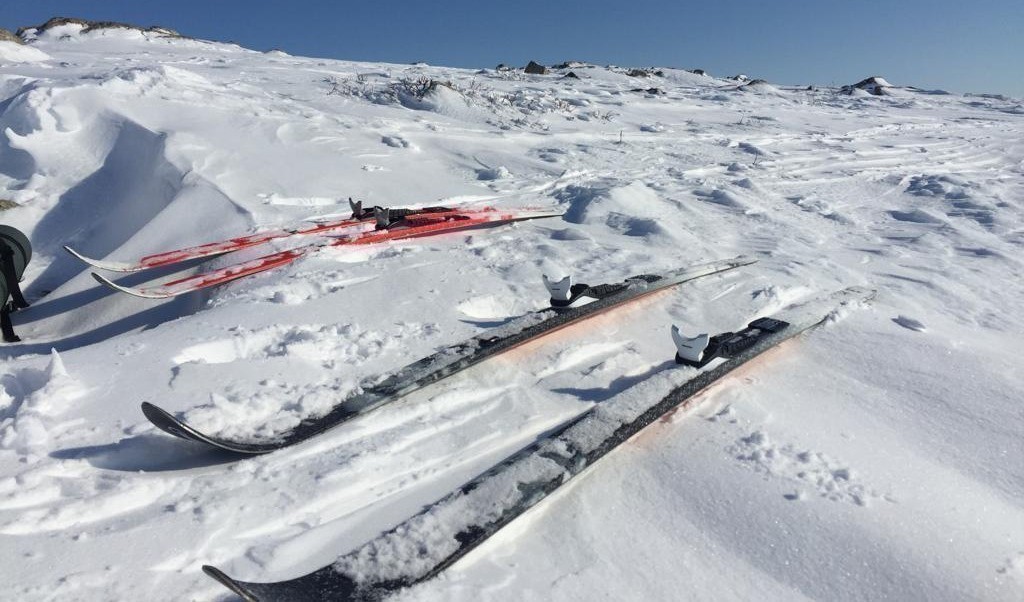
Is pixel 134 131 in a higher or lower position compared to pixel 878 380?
higher

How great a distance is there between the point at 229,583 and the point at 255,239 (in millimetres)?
3173

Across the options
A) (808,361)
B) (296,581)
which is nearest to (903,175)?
(808,361)

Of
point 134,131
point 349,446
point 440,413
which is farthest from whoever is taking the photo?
point 134,131

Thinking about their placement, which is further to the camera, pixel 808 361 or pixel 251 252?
pixel 251 252

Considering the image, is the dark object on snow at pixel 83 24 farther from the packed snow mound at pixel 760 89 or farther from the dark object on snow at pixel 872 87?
the dark object on snow at pixel 872 87

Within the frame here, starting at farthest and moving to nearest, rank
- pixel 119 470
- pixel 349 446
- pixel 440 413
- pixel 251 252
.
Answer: pixel 251 252 < pixel 440 413 < pixel 349 446 < pixel 119 470

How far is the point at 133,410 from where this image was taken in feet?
6.62

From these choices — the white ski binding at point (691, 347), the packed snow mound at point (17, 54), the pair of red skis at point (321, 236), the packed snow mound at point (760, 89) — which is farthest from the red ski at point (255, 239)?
the packed snow mound at point (760, 89)

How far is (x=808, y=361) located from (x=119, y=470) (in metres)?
2.68

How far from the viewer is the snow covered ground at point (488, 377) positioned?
1.50 metres

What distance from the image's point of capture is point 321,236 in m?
3.97

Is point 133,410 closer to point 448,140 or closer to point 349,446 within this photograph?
point 349,446

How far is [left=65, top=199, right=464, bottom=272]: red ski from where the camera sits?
370 centimetres

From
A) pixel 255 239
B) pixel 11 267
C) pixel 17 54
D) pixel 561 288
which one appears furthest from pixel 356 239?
pixel 17 54
